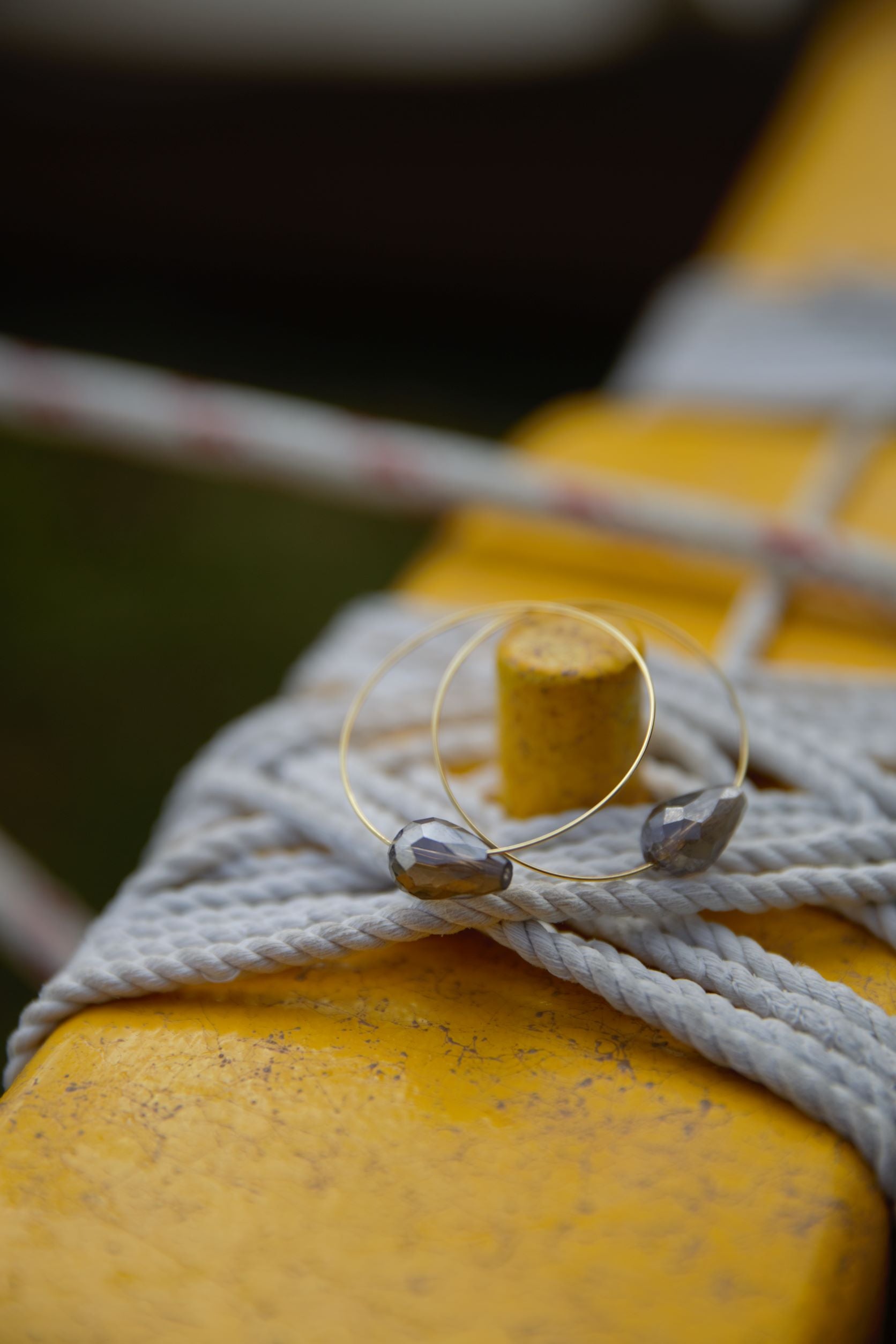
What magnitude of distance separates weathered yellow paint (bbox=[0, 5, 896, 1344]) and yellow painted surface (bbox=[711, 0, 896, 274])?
837mm

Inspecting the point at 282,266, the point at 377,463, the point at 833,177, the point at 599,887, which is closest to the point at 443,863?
the point at 599,887

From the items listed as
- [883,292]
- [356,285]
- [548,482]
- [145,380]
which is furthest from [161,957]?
[356,285]

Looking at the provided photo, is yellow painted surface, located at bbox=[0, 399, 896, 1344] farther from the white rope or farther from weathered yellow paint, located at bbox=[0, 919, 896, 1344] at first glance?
the white rope

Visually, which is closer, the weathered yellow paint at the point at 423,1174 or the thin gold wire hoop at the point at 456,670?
the weathered yellow paint at the point at 423,1174

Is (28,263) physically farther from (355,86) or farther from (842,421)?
(842,421)

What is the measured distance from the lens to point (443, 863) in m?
0.42

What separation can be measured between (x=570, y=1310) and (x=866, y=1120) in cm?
13

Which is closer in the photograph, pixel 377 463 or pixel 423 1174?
pixel 423 1174

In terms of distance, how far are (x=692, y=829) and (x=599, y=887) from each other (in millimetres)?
46

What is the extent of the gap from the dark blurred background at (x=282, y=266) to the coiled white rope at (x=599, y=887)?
3.03 ft

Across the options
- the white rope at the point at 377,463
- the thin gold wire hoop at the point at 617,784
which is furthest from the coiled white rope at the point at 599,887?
the white rope at the point at 377,463

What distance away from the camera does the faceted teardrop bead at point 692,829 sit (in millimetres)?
442

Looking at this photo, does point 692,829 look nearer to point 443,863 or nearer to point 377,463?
point 443,863

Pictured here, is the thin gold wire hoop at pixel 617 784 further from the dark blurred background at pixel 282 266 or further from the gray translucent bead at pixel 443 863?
the dark blurred background at pixel 282 266
